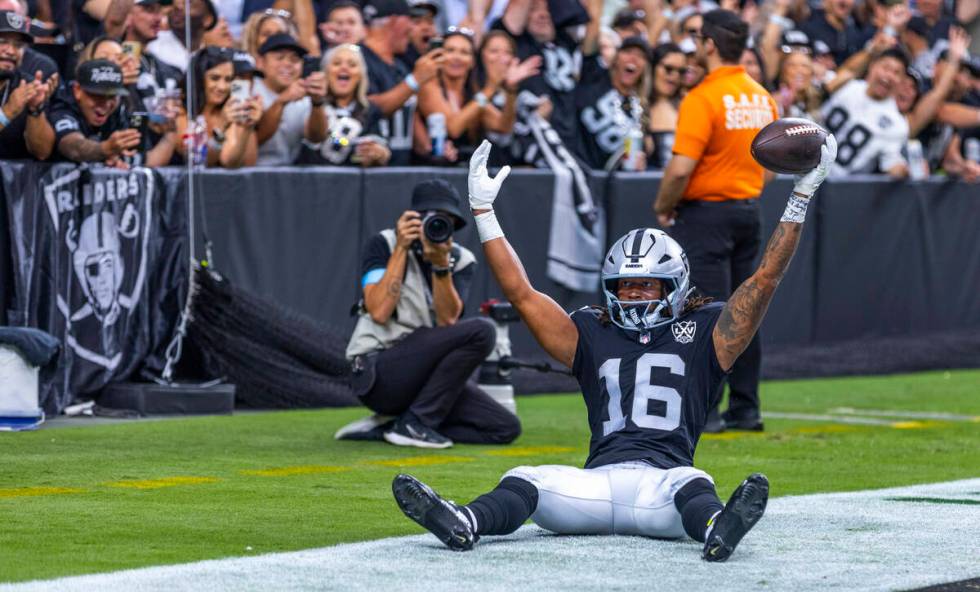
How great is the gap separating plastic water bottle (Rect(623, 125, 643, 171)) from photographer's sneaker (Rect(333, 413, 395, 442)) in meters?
5.36

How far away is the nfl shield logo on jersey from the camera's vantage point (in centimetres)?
682

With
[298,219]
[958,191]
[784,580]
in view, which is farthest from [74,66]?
[958,191]

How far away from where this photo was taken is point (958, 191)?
17.7 m

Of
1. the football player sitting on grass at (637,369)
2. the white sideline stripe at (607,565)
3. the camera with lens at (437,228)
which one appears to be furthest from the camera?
the camera with lens at (437,228)

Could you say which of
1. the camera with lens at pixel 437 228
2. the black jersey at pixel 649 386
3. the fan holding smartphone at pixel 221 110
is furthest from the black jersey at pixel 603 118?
the black jersey at pixel 649 386

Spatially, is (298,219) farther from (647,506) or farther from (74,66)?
(647,506)

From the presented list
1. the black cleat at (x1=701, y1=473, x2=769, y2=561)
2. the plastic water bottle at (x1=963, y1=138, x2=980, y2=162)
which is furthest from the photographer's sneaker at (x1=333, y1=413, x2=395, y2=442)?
the plastic water bottle at (x1=963, y1=138, x2=980, y2=162)

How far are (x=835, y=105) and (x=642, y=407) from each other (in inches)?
422

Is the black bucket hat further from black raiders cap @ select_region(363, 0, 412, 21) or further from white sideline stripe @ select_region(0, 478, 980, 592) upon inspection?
black raiders cap @ select_region(363, 0, 412, 21)

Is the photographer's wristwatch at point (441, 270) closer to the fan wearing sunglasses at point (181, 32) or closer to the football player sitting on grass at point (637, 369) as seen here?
the football player sitting on grass at point (637, 369)

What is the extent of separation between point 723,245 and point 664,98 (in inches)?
189

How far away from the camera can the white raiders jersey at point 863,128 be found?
55.0 ft

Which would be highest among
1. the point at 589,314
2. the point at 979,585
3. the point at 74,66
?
the point at 74,66

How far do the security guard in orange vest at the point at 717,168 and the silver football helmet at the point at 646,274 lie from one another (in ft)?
12.3
